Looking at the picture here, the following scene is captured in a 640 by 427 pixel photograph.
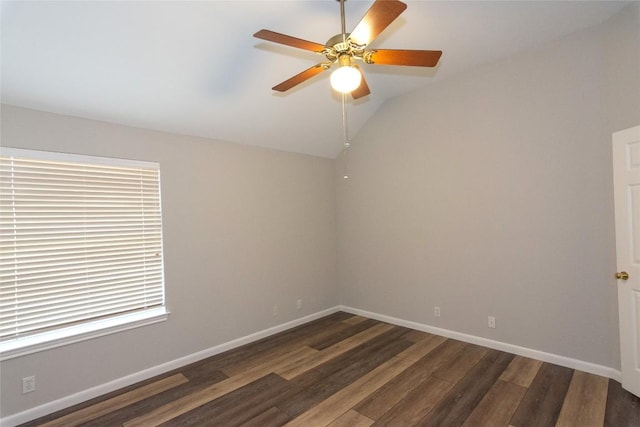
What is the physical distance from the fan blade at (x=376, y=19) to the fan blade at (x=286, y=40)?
234 millimetres

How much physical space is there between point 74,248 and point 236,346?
6.51 feet

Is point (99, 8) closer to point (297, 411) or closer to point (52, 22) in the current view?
point (52, 22)

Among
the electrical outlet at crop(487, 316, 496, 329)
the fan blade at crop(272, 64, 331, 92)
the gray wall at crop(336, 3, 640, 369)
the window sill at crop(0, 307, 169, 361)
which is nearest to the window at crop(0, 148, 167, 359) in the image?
the window sill at crop(0, 307, 169, 361)

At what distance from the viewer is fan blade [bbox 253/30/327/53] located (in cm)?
178

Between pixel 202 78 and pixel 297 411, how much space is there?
9.64ft

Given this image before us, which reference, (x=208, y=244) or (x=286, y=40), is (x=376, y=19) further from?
(x=208, y=244)

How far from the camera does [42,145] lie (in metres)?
2.52

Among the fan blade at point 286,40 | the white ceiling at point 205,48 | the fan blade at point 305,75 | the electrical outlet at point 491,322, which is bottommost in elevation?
the electrical outlet at point 491,322

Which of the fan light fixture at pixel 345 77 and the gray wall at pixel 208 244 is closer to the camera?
the fan light fixture at pixel 345 77

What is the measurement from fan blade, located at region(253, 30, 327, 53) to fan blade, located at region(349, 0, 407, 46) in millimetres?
234

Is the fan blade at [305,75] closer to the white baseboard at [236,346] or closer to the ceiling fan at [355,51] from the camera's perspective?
the ceiling fan at [355,51]

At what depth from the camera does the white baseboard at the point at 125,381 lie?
7.81 feet

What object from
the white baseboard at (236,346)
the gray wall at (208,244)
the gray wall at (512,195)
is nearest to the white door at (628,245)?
the gray wall at (512,195)

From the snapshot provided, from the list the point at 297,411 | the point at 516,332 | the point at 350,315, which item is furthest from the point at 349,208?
the point at 297,411
